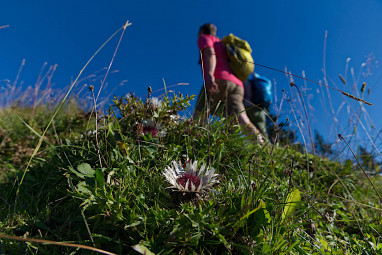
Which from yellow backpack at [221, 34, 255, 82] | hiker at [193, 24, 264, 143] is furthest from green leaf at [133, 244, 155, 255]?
yellow backpack at [221, 34, 255, 82]

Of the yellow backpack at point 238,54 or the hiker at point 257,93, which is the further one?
the hiker at point 257,93

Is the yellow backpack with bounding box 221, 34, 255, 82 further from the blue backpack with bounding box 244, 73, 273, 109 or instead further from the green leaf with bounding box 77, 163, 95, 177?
the green leaf with bounding box 77, 163, 95, 177

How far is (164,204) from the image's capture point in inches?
41.4

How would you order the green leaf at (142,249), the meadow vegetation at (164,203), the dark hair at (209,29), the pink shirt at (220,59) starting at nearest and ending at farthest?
1. the green leaf at (142,249)
2. the meadow vegetation at (164,203)
3. the pink shirt at (220,59)
4. the dark hair at (209,29)

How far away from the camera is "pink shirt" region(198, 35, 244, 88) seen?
3447 millimetres

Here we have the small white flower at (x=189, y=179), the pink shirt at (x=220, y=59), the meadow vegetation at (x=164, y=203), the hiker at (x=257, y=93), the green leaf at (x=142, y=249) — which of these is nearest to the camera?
the green leaf at (x=142, y=249)

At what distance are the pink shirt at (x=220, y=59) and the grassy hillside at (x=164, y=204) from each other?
1.90 metres

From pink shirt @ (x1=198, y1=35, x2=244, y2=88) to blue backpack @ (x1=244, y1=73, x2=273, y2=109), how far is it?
0.59 m

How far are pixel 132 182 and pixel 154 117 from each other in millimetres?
507

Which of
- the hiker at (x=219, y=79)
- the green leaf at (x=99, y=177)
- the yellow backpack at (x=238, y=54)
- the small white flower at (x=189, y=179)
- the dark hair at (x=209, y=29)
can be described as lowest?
the green leaf at (x=99, y=177)

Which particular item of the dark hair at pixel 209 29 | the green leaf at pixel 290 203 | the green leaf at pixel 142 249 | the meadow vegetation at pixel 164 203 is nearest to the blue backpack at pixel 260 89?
the dark hair at pixel 209 29

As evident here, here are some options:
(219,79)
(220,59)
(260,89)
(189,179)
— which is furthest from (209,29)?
(189,179)

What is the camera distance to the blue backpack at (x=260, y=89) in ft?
13.3

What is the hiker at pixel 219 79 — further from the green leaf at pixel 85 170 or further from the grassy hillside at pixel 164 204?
the green leaf at pixel 85 170
